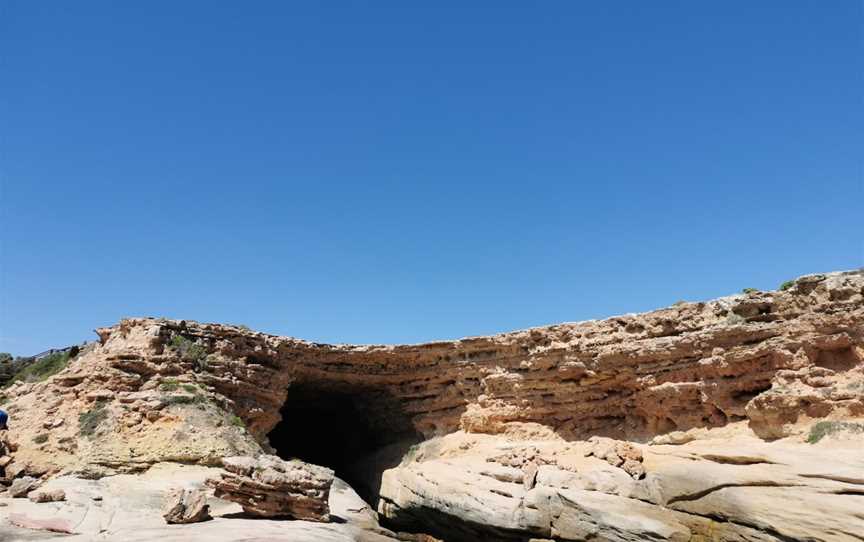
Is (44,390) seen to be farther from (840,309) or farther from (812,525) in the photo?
(840,309)

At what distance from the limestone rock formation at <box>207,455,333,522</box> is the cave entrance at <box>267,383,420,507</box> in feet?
26.3

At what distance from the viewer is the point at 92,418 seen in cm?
1734

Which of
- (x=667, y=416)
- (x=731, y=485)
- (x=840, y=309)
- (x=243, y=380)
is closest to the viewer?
(x=731, y=485)

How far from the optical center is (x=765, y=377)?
16.0m

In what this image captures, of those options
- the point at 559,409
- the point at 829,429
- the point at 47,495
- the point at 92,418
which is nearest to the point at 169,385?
the point at 92,418

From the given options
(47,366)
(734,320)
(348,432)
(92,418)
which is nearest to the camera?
(734,320)

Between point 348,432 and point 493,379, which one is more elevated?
point 493,379

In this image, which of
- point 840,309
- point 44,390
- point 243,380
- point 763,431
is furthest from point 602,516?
point 44,390

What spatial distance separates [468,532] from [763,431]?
315 inches

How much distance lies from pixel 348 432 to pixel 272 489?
628 inches

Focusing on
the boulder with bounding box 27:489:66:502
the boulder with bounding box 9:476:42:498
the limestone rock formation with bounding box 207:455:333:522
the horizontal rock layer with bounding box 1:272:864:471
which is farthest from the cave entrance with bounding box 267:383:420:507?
the boulder with bounding box 27:489:66:502

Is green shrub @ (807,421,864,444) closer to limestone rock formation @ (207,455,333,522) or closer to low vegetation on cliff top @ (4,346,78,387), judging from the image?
limestone rock formation @ (207,455,333,522)

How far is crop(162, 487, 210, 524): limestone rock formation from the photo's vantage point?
1229 cm

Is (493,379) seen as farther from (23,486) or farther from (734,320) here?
(23,486)
